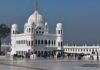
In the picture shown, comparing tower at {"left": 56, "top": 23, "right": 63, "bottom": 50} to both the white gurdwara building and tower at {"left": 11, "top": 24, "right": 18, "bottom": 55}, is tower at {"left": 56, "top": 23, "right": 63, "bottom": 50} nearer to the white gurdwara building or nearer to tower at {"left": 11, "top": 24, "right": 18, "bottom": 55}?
the white gurdwara building

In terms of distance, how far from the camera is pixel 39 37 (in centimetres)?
10969

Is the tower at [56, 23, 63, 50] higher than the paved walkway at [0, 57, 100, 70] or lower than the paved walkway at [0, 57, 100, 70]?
higher

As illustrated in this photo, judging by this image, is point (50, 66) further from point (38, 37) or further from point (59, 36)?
point (59, 36)

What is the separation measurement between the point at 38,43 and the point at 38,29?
488 cm

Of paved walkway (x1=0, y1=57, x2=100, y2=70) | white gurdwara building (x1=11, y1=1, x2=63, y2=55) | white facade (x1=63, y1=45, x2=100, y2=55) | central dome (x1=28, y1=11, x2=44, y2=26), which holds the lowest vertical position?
paved walkway (x1=0, y1=57, x2=100, y2=70)

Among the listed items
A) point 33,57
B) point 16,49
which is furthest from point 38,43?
point 33,57

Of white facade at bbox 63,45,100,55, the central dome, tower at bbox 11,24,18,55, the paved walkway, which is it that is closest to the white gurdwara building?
the central dome

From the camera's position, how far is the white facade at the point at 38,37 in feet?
355

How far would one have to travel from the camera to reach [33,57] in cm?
5931

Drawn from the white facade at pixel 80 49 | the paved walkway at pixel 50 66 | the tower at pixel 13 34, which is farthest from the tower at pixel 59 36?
the paved walkway at pixel 50 66

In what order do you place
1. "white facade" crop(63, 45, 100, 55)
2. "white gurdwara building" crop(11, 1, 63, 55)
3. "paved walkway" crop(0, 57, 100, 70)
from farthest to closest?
"white facade" crop(63, 45, 100, 55) → "white gurdwara building" crop(11, 1, 63, 55) → "paved walkway" crop(0, 57, 100, 70)

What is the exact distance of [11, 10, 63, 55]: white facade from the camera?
10831 cm

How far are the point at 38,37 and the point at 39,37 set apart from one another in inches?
11.7

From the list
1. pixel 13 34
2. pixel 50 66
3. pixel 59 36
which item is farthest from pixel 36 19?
pixel 50 66
